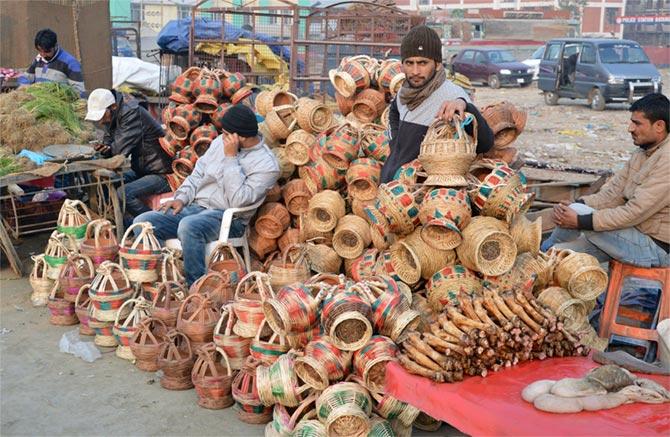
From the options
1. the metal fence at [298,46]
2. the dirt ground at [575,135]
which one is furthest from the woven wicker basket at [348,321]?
the dirt ground at [575,135]

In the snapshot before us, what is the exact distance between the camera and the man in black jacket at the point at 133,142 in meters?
6.41

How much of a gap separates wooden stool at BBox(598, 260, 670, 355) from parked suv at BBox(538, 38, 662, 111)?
45.9ft

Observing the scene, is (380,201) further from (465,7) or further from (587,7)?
(465,7)

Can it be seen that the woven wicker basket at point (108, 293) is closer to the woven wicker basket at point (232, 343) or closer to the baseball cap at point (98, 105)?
the woven wicker basket at point (232, 343)

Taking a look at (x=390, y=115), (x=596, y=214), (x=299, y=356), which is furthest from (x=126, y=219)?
(x=596, y=214)

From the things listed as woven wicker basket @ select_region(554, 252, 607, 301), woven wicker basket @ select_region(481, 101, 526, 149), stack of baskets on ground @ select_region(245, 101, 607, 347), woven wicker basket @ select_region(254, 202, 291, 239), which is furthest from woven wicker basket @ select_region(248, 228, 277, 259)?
woven wicker basket @ select_region(554, 252, 607, 301)

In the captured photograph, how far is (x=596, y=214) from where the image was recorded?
14.7ft

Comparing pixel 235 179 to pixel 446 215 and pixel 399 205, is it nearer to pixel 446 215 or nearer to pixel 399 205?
pixel 399 205

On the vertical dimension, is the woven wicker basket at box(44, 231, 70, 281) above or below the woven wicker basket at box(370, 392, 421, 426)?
above

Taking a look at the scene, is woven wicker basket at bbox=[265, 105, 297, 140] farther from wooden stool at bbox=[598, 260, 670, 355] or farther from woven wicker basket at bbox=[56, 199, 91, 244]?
wooden stool at bbox=[598, 260, 670, 355]

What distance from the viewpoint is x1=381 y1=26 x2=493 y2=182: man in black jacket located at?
14.0 ft

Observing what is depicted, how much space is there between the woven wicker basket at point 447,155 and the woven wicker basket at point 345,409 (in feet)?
3.74

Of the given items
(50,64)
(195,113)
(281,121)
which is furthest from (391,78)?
(50,64)

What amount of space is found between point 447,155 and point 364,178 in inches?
42.3
